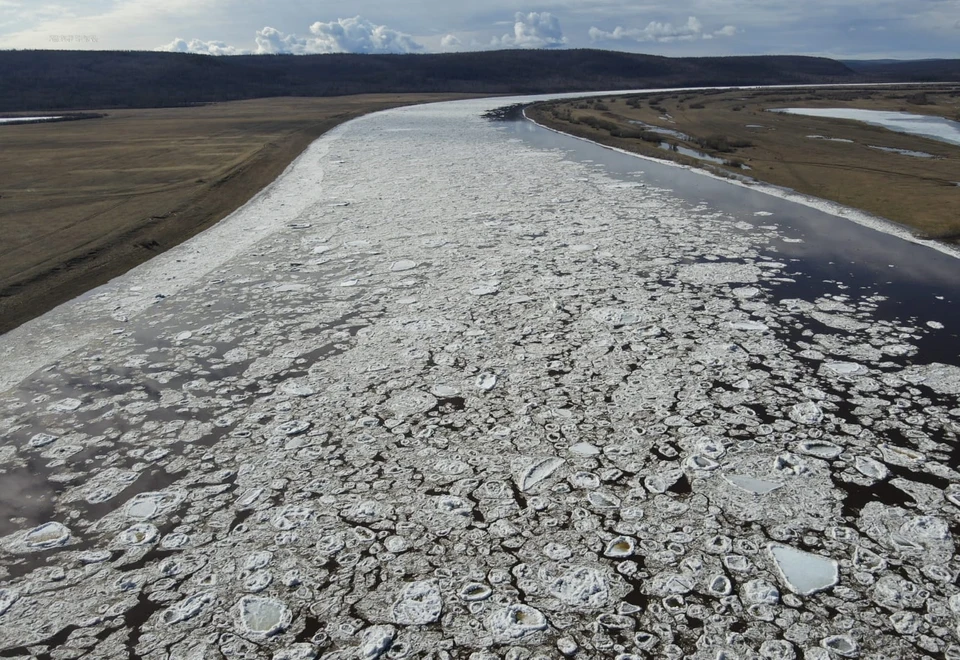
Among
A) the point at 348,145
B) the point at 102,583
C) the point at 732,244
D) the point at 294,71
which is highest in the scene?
the point at 294,71

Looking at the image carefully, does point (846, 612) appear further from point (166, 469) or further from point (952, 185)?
point (952, 185)

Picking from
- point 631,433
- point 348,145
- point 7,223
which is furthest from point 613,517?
point 348,145

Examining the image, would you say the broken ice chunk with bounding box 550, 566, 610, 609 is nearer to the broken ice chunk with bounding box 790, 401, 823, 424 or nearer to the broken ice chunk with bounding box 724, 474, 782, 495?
the broken ice chunk with bounding box 724, 474, 782, 495

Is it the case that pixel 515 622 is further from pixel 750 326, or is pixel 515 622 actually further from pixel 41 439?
pixel 750 326

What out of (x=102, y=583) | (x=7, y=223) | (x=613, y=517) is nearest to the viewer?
(x=102, y=583)

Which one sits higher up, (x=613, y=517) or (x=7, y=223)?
(x=7, y=223)

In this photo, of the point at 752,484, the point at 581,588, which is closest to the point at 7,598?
the point at 581,588

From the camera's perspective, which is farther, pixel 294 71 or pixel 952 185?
pixel 294 71
